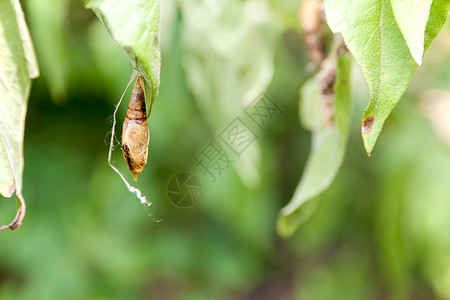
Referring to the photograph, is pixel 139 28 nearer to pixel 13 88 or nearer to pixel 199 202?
pixel 13 88

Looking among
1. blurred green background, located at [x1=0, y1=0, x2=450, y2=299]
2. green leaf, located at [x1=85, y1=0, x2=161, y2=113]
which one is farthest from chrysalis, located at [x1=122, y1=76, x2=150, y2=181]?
blurred green background, located at [x1=0, y1=0, x2=450, y2=299]

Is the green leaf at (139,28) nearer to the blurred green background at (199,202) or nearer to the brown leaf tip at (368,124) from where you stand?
the brown leaf tip at (368,124)

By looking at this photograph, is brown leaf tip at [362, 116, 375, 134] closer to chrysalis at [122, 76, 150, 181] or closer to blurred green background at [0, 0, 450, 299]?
chrysalis at [122, 76, 150, 181]

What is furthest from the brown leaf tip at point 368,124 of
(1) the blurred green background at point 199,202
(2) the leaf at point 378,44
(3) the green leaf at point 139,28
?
(1) the blurred green background at point 199,202

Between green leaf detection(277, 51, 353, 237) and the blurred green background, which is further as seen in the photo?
the blurred green background

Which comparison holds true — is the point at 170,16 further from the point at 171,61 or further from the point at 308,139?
the point at 308,139

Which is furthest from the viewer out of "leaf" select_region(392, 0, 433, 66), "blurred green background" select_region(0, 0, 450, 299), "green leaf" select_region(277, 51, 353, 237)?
"blurred green background" select_region(0, 0, 450, 299)

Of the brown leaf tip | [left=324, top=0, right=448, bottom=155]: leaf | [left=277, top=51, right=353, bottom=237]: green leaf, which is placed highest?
[left=324, top=0, right=448, bottom=155]: leaf

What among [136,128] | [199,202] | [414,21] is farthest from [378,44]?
[199,202]
